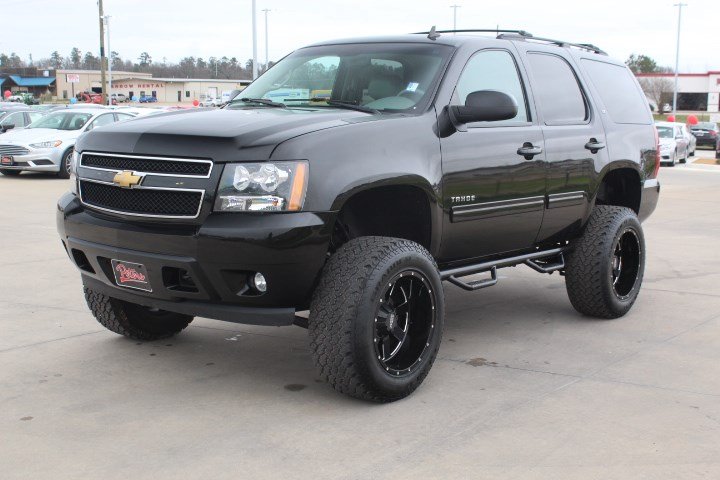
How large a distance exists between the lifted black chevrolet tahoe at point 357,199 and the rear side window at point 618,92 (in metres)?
0.29

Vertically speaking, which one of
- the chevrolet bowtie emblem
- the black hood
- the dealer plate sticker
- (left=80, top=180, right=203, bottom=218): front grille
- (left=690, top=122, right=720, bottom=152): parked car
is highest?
the black hood

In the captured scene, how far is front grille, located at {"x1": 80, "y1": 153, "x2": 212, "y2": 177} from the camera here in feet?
14.3

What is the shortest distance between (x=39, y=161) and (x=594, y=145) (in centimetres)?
1507

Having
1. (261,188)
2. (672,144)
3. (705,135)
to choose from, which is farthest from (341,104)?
(705,135)

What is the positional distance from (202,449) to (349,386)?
2.70 ft

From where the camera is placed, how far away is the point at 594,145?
631 cm

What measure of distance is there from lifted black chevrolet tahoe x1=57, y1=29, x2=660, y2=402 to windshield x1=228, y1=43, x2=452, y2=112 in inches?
0.5

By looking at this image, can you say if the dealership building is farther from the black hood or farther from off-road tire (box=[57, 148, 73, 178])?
the black hood

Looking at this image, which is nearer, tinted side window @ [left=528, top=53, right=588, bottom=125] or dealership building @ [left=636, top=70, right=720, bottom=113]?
tinted side window @ [left=528, top=53, right=588, bottom=125]

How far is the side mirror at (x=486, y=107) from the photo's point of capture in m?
5.00

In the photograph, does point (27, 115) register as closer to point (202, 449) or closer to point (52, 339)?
point (52, 339)

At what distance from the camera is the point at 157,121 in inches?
191

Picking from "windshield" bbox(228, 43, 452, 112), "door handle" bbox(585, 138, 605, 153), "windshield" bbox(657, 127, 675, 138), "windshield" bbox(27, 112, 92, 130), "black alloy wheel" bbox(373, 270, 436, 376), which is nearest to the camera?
"black alloy wheel" bbox(373, 270, 436, 376)

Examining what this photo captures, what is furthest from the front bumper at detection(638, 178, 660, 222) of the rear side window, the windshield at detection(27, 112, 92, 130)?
the windshield at detection(27, 112, 92, 130)
